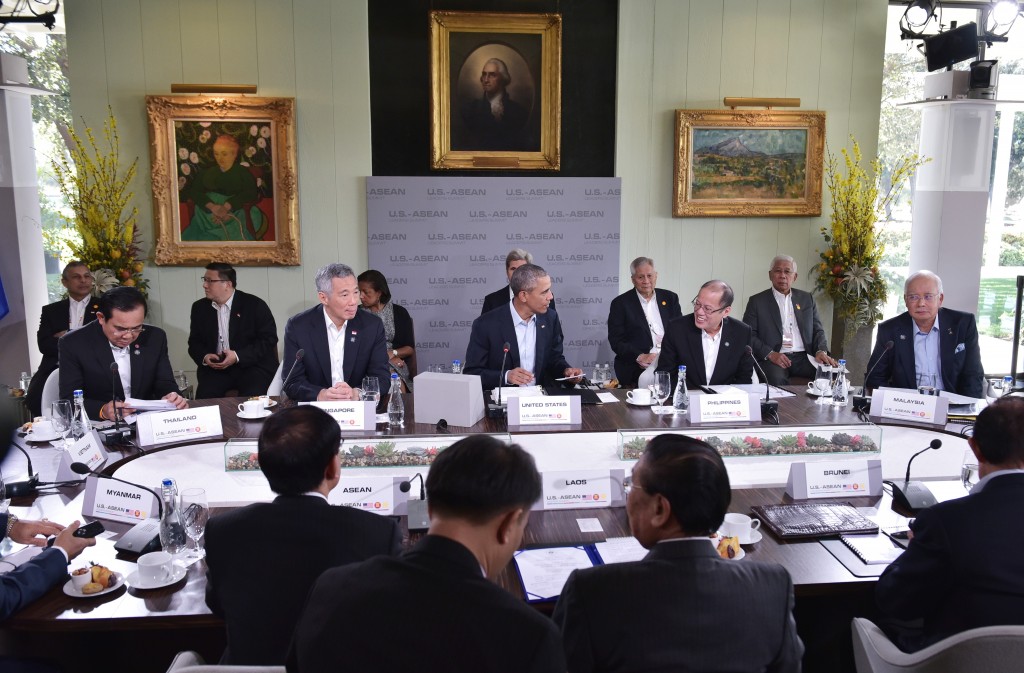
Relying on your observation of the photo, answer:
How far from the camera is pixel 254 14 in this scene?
237 inches

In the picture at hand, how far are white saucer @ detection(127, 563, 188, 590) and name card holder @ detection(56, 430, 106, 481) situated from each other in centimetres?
91

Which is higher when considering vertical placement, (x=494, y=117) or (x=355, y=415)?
(x=494, y=117)

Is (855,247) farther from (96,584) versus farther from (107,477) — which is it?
(96,584)

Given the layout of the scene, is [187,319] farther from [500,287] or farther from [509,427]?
[509,427]

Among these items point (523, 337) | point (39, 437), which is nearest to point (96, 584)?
point (39, 437)

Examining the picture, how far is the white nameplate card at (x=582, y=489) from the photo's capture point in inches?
105

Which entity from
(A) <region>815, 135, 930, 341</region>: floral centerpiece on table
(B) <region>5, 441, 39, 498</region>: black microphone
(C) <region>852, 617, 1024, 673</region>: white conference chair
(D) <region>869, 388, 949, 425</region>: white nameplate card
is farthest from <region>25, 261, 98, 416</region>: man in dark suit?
(A) <region>815, 135, 930, 341</region>: floral centerpiece on table

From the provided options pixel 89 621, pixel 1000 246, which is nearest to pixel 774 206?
pixel 1000 246

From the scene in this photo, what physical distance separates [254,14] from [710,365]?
14.2ft

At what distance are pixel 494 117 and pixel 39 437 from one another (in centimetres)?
406

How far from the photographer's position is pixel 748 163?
21.6 feet

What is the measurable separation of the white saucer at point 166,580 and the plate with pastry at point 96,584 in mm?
29

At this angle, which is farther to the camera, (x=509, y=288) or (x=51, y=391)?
(x=509, y=288)

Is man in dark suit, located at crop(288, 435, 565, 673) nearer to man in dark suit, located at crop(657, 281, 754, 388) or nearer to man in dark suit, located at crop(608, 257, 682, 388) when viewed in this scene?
man in dark suit, located at crop(657, 281, 754, 388)
